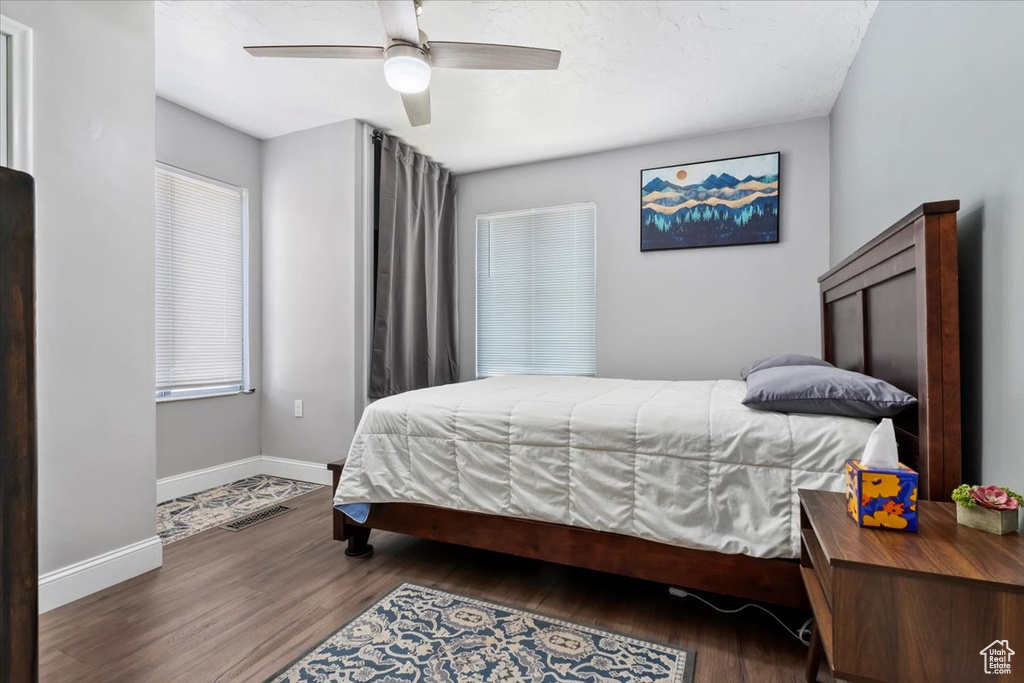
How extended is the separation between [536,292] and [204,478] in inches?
109

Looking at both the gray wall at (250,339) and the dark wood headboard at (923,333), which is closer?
the dark wood headboard at (923,333)

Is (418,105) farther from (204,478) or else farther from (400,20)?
(204,478)

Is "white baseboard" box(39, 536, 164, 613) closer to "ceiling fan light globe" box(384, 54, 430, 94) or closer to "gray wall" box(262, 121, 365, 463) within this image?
"gray wall" box(262, 121, 365, 463)

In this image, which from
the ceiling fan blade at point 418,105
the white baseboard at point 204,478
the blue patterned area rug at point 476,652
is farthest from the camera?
the white baseboard at point 204,478

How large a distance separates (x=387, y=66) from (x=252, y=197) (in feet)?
7.68

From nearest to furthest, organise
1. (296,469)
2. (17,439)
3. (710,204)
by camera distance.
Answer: (17,439) < (710,204) < (296,469)

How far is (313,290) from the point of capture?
11.7 feet

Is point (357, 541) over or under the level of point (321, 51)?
under

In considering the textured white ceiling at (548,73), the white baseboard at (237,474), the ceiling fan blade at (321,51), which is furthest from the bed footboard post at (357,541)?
the textured white ceiling at (548,73)

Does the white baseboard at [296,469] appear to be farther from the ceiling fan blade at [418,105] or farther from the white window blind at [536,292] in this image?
the ceiling fan blade at [418,105]

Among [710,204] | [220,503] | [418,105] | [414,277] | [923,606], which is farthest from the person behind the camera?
[414,277]

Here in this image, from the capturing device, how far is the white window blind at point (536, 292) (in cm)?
399

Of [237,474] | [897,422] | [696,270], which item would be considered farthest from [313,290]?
[897,422]

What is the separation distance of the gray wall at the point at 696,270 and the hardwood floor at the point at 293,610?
1.99 meters
